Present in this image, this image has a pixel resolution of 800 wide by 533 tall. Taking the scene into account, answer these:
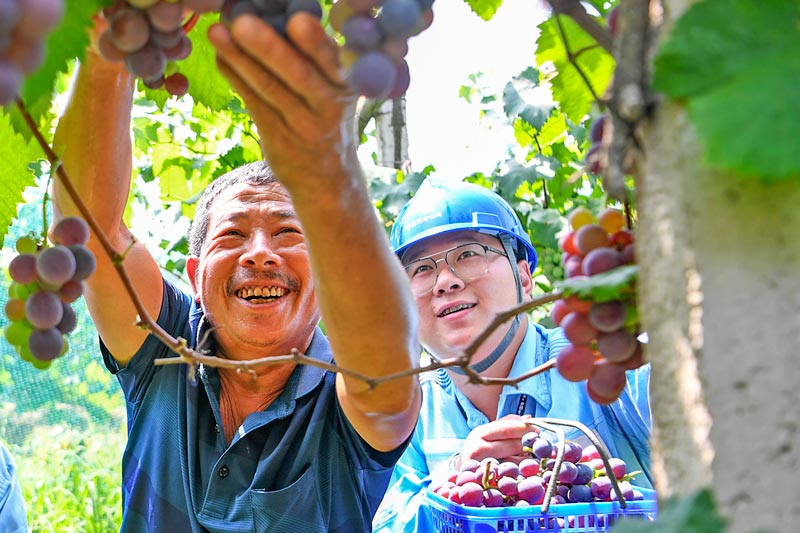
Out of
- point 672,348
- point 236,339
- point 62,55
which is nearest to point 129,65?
point 62,55

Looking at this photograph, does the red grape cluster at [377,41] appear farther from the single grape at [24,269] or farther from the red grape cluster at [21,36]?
the single grape at [24,269]

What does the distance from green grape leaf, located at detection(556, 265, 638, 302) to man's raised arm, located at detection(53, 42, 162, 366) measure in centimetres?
86

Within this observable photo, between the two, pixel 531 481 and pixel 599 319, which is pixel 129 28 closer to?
pixel 599 319

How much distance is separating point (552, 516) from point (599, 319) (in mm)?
1031

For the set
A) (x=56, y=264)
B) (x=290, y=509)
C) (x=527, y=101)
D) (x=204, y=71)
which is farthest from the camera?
(x=527, y=101)

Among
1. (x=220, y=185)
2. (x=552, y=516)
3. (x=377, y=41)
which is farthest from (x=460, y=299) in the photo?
(x=377, y=41)

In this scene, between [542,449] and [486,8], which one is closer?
[486,8]

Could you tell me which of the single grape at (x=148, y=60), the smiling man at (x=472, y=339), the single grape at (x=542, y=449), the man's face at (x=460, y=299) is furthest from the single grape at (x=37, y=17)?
the man's face at (x=460, y=299)

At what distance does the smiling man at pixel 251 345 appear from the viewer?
51.2 inches

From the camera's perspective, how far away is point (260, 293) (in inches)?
94.0

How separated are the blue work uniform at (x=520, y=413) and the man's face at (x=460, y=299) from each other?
0.39ft

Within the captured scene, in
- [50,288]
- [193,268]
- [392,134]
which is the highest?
[392,134]

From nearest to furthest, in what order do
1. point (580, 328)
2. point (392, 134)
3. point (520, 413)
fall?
point (580, 328) < point (520, 413) < point (392, 134)

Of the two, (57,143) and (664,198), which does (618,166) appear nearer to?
(664,198)
